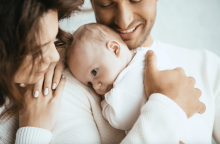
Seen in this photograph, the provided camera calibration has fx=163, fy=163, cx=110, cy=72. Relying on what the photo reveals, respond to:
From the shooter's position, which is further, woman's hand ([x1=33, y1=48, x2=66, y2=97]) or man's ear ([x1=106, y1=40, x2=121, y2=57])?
man's ear ([x1=106, y1=40, x2=121, y2=57])

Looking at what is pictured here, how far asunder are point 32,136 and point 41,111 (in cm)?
14

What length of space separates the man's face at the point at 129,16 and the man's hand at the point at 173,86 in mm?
396

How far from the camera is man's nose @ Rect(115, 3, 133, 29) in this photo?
120 centimetres

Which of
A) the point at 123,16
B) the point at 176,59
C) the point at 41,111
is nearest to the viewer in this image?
the point at 41,111

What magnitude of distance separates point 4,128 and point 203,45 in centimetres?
251

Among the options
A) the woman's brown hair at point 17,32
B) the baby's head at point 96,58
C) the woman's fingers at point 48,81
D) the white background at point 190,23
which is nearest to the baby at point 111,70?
the baby's head at point 96,58

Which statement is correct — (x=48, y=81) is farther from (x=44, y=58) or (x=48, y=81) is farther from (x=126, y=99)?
(x=126, y=99)

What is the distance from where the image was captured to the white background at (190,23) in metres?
2.33

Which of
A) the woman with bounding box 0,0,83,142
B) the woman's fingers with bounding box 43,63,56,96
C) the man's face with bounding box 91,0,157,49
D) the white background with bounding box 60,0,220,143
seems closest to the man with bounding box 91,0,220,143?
the man's face with bounding box 91,0,157,49

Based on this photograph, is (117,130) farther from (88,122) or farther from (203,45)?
(203,45)

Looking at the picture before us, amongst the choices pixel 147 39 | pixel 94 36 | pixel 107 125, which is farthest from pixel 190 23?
pixel 107 125

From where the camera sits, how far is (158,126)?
2.63 ft

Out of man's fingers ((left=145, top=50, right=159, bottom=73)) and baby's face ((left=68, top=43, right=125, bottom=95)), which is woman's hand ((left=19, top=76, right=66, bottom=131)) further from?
man's fingers ((left=145, top=50, right=159, bottom=73))

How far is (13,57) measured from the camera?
2.15 ft
